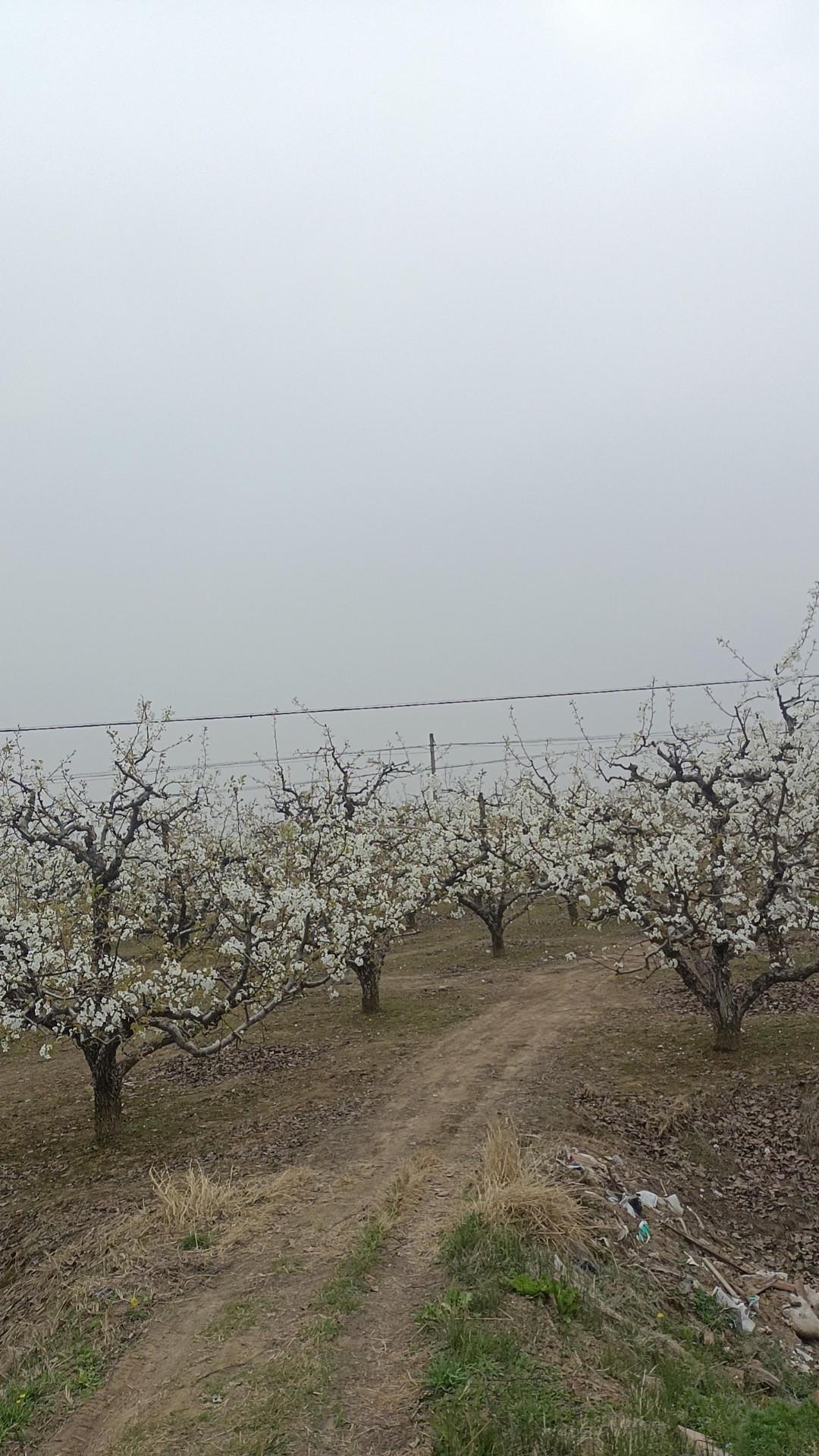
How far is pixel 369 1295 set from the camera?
24.6ft

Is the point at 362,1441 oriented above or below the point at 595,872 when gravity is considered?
below

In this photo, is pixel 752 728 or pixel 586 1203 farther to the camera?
pixel 752 728

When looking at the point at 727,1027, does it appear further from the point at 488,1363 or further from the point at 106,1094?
the point at 106,1094

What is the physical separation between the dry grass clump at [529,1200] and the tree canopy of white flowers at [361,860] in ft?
17.5

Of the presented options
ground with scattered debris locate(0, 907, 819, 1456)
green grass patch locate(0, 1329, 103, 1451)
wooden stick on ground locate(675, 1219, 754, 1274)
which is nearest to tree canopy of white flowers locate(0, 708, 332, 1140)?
ground with scattered debris locate(0, 907, 819, 1456)

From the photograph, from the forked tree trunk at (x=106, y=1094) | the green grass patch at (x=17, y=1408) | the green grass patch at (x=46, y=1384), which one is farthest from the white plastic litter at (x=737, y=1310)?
the forked tree trunk at (x=106, y=1094)

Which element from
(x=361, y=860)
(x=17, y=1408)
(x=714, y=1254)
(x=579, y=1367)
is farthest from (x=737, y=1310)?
(x=361, y=860)

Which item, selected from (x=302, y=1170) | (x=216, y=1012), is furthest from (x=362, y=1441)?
(x=216, y=1012)

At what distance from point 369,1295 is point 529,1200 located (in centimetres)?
192

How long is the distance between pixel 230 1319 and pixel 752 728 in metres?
14.6

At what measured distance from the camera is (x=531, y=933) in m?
30.7

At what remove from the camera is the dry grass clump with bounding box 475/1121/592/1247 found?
8219mm

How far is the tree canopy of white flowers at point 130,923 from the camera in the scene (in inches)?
448

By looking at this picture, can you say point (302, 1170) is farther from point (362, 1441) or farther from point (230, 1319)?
point (362, 1441)
